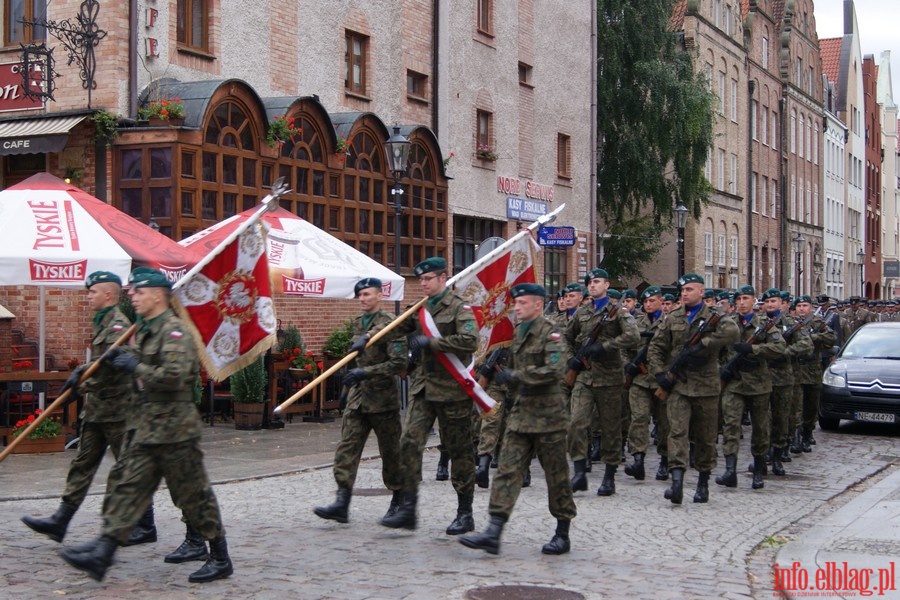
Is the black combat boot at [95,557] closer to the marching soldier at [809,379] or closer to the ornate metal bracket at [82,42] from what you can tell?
the marching soldier at [809,379]

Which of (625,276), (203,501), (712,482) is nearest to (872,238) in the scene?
(625,276)

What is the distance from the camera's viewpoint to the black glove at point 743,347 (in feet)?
37.7

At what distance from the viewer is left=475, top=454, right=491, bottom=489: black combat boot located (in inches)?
439

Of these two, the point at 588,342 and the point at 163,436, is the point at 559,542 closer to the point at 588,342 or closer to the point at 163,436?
the point at 163,436

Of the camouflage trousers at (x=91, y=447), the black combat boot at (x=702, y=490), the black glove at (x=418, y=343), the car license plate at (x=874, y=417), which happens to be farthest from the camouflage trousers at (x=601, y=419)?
the car license plate at (x=874, y=417)

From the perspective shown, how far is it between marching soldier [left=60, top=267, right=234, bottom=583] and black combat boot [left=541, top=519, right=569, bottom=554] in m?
2.18

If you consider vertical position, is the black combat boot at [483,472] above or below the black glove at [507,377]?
below

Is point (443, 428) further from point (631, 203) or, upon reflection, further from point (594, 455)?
point (631, 203)

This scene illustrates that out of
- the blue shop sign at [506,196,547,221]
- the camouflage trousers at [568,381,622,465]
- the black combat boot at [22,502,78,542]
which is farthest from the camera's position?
the blue shop sign at [506,196,547,221]

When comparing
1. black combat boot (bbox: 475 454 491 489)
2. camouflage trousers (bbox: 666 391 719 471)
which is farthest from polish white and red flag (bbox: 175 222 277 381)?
camouflage trousers (bbox: 666 391 719 471)

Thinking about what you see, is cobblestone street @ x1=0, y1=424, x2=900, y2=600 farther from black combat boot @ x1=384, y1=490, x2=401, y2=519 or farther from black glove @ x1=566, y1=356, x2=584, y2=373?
black glove @ x1=566, y1=356, x2=584, y2=373

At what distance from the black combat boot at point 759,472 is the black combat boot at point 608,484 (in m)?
1.63

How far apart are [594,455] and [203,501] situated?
23.7 ft

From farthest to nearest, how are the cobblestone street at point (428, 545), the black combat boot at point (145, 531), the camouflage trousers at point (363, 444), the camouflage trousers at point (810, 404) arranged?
the camouflage trousers at point (810, 404)
the camouflage trousers at point (363, 444)
the black combat boot at point (145, 531)
the cobblestone street at point (428, 545)
